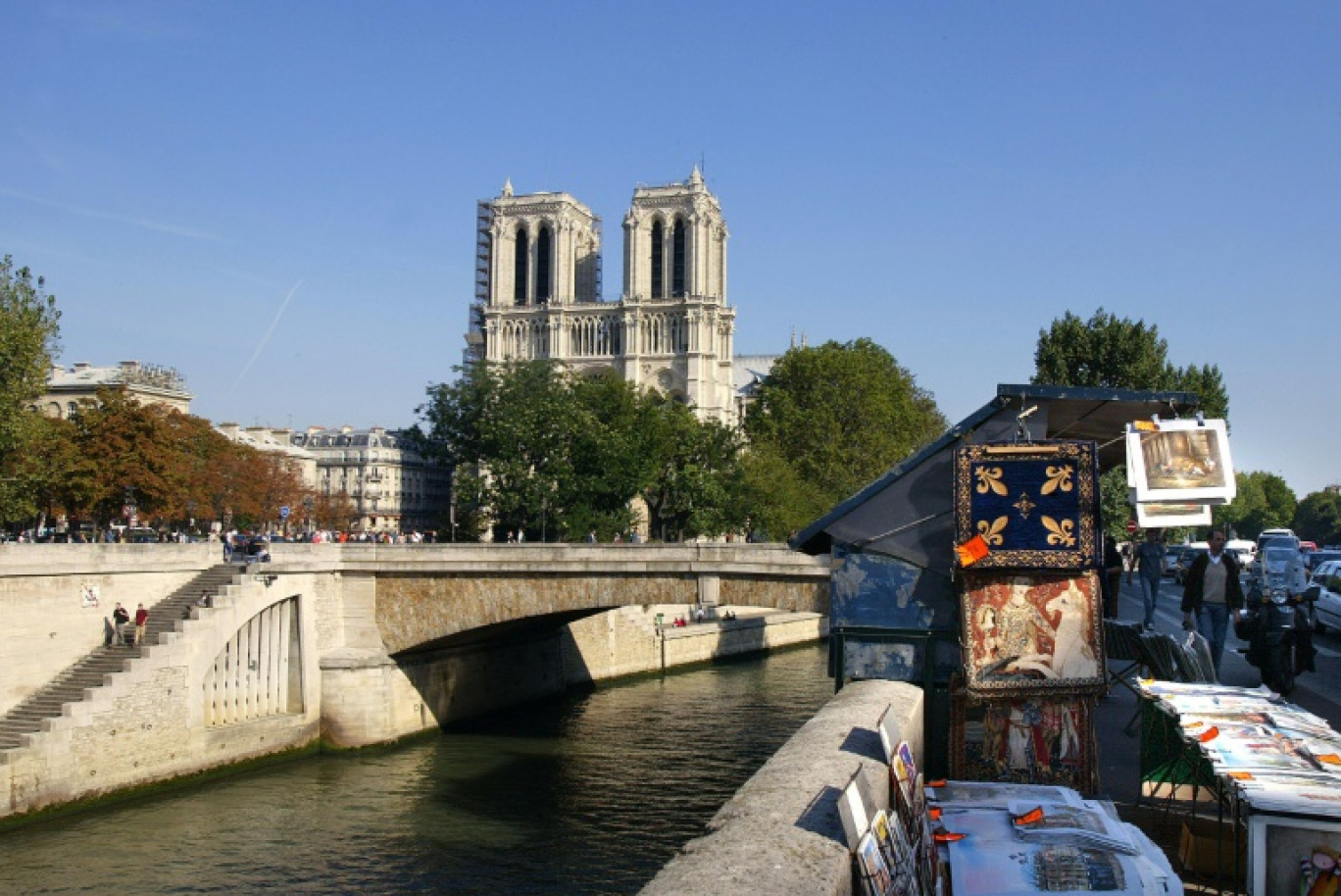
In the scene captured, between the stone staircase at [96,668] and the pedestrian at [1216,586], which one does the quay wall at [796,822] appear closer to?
the pedestrian at [1216,586]

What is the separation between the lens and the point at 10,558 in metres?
26.4

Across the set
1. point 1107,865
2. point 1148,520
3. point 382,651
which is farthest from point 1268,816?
point 382,651

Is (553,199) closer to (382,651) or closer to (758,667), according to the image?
(758,667)

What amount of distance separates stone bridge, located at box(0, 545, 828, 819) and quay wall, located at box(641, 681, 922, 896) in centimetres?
1923

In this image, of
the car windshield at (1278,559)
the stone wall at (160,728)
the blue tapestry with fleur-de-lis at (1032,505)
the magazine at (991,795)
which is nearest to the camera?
the magazine at (991,795)

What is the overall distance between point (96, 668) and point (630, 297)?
80422mm

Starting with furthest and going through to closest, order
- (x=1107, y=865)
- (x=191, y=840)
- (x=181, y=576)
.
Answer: (x=181, y=576) < (x=191, y=840) < (x=1107, y=865)

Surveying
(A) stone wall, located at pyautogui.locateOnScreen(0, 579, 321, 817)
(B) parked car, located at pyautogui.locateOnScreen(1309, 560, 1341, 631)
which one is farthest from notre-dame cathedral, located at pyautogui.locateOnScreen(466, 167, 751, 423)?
(B) parked car, located at pyautogui.locateOnScreen(1309, 560, 1341, 631)

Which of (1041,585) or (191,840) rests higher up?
(1041,585)

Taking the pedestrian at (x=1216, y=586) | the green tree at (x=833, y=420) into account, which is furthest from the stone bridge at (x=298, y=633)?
the green tree at (x=833, y=420)

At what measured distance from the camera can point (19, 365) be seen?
33.2 metres

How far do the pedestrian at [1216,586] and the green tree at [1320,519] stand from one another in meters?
118

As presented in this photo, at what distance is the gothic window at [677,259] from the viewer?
10594cm

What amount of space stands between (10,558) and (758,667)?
27.5m
